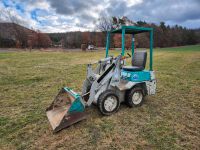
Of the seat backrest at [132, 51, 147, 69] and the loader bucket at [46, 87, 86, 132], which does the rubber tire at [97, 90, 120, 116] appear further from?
the seat backrest at [132, 51, 147, 69]

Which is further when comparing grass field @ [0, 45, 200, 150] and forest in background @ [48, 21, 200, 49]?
forest in background @ [48, 21, 200, 49]

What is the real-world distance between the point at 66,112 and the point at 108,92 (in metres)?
0.99

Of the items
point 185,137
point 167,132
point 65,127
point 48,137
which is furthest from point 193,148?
point 48,137

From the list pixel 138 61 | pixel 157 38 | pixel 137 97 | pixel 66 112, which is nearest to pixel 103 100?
pixel 66 112

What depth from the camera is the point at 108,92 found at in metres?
3.73

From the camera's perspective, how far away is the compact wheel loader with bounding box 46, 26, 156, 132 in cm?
338

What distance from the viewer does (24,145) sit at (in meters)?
2.88

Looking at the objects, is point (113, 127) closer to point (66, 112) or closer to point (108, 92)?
point (108, 92)

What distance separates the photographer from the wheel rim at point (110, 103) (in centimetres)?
378

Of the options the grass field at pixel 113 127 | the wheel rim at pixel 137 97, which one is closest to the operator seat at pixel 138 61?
the wheel rim at pixel 137 97

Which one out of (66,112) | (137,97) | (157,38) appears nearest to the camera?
(66,112)

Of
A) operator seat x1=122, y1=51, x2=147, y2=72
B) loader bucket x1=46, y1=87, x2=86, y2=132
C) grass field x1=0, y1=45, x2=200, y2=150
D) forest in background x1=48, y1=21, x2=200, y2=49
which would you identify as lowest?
grass field x1=0, y1=45, x2=200, y2=150

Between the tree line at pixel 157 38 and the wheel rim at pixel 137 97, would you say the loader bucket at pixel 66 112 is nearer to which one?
the wheel rim at pixel 137 97

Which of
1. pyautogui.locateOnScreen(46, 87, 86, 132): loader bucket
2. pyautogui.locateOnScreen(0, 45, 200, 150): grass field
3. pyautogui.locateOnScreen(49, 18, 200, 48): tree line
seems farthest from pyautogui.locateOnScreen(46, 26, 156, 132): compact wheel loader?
pyautogui.locateOnScreen(49, 18, 200, 48): tree line
